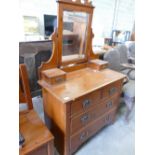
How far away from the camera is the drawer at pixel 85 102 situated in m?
1.23

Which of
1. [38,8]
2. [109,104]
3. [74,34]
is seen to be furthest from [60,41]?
[38,8]

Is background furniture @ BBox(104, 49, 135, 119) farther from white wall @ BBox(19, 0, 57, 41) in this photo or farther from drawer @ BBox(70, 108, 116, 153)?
white wall @ BBox(19, 0, 57, 41)

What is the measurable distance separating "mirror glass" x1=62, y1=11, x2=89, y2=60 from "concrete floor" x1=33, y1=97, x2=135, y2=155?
3.22ft

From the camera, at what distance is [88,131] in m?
1.52

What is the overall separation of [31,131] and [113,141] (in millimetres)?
1030

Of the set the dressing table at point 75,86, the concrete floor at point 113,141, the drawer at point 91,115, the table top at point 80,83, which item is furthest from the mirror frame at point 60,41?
the concrete floor at point 113,141

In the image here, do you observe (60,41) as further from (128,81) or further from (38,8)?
(38,8)

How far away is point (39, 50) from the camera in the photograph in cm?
160

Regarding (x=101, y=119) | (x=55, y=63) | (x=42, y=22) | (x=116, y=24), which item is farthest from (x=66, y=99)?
(x=116, y=24)

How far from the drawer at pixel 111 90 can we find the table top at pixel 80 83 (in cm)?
7

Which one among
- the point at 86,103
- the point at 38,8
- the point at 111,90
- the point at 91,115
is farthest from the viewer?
the point at 38,8

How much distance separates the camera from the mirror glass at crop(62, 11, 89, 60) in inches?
54.6
